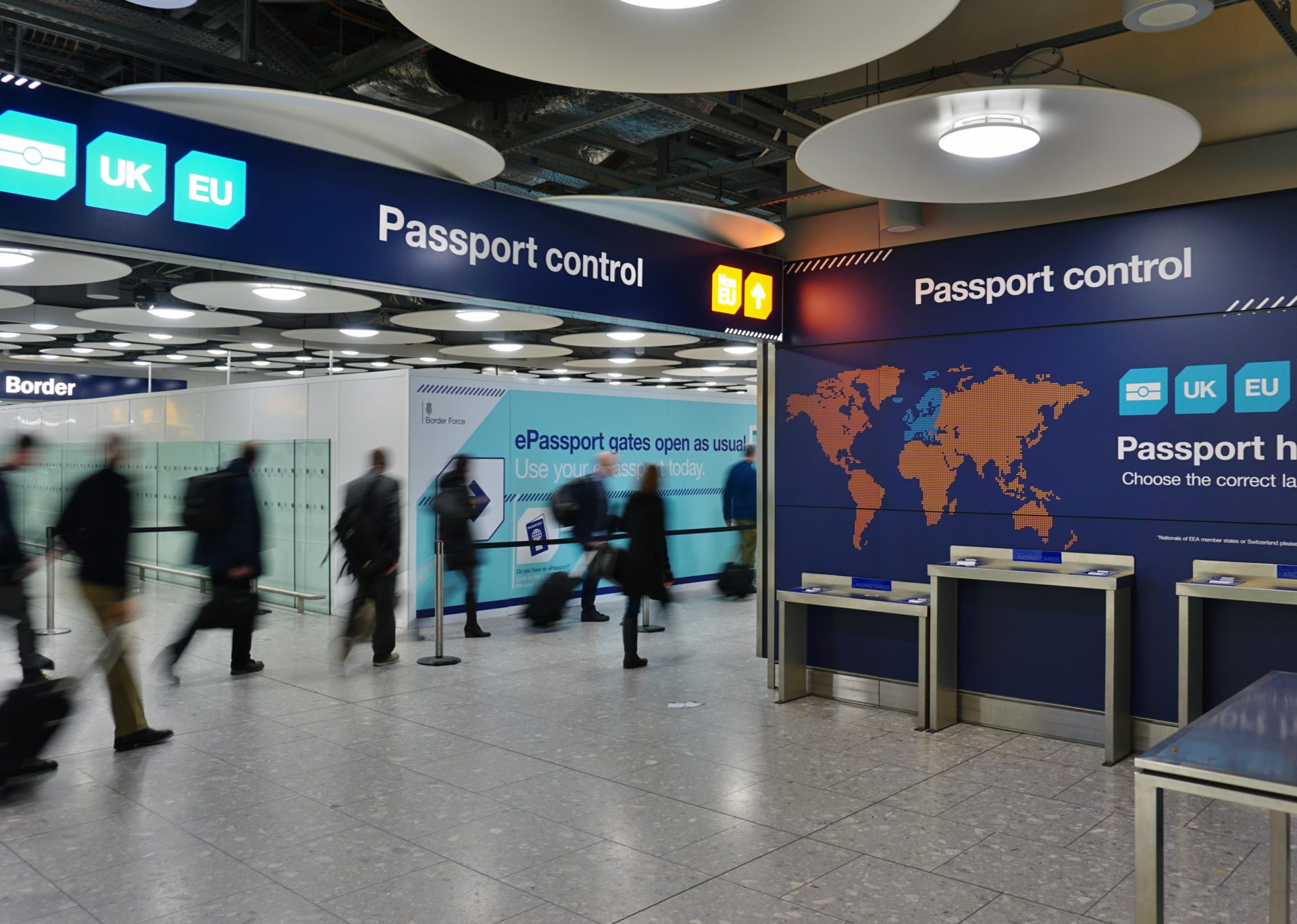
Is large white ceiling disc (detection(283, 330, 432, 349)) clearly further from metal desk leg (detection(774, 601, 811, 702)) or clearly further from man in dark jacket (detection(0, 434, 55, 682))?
metal desk leg (detection(774, 601, 811, 702))

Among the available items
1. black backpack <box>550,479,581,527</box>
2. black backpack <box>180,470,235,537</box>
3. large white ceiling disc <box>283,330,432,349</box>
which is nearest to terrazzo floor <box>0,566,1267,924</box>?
black backpack <box>180,470,235,537</box>

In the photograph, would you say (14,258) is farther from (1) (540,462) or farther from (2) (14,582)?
(1) (540,462)

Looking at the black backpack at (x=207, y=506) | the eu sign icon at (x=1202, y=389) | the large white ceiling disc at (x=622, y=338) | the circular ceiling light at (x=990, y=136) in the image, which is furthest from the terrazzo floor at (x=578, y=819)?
the large white ceiling disc at (x=622, y=338)

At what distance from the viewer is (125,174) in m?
3.71

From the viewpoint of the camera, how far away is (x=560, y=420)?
1132 cm

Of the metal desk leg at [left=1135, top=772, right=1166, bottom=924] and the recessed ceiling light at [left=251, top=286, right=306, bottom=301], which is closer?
the metal desk leg at [left=1135, top=772, right=1166, bottom=924]

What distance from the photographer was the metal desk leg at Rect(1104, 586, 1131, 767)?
214 inches

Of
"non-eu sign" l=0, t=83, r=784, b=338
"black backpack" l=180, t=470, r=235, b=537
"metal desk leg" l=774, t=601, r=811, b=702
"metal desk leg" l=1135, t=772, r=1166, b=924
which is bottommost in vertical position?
"metal desk leg" l=774, t=601, r=811, b=702

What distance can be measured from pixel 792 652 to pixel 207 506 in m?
4.26

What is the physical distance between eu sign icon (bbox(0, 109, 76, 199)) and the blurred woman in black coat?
501 centimetres

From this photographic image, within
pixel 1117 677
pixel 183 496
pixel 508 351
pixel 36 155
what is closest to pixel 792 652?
pixel 1117 677

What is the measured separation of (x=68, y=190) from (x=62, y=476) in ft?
45.9

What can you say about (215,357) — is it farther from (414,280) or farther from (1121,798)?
(1121,798)

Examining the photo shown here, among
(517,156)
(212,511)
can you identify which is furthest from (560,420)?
(212,511)
